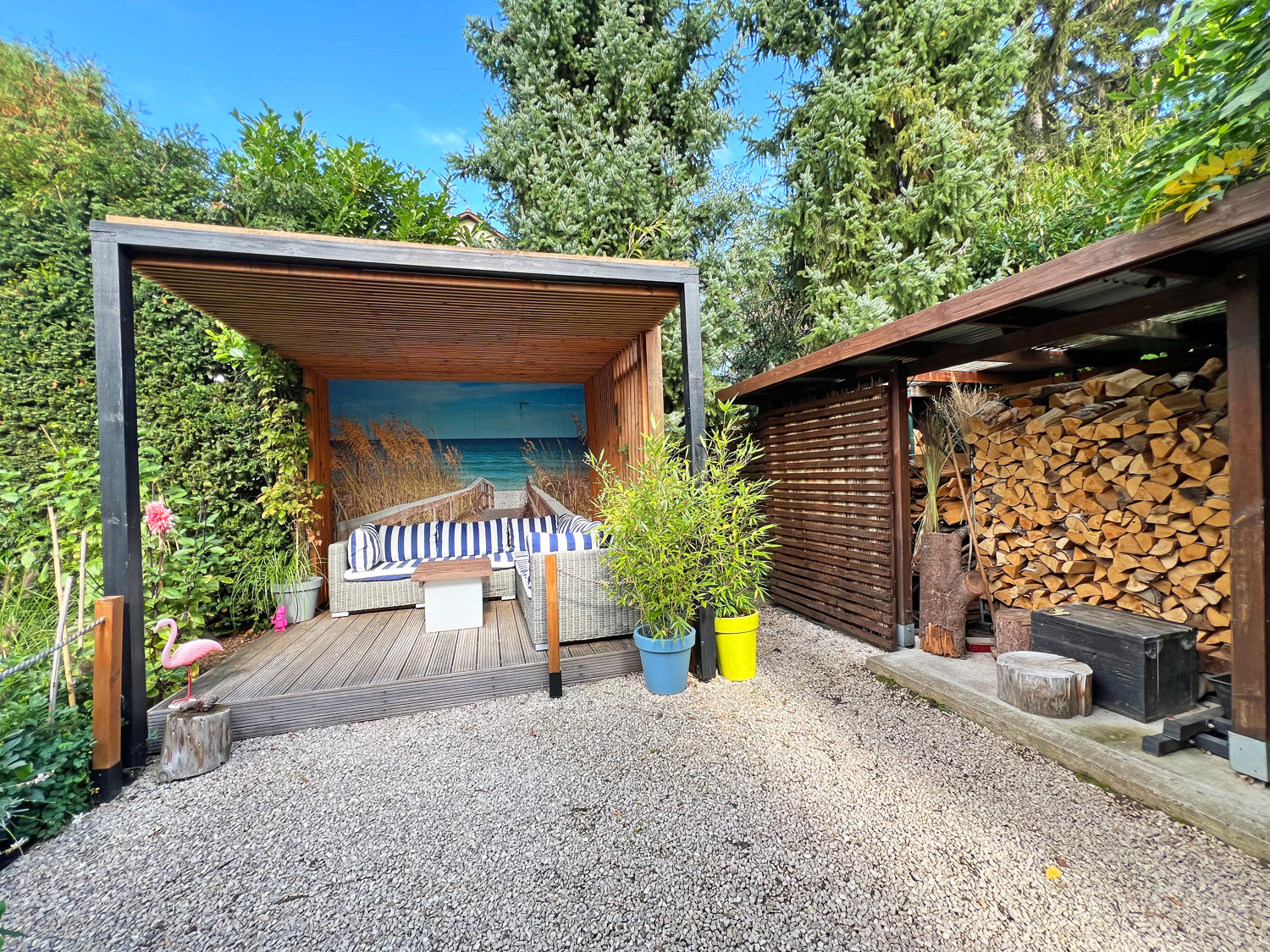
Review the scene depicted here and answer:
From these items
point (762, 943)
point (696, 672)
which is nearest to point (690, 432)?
point (696, 672)

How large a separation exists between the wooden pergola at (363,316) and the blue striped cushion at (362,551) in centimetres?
65

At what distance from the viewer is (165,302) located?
3922mm

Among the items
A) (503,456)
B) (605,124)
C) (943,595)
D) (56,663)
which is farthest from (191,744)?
(605,124)

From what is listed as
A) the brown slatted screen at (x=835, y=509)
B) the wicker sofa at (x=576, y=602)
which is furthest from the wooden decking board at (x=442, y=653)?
the brown slatted screen at (x=835, y=509)

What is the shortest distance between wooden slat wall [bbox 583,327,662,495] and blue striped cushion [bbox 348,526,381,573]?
89.5 inches

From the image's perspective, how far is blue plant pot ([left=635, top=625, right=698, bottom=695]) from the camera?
304cm

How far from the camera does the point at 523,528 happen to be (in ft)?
18.0

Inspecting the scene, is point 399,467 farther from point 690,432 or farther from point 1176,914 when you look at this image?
point 1176,914

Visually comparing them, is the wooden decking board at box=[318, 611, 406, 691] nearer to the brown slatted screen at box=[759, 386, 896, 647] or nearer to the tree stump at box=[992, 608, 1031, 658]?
the brown slatted screen at box=[759, 386, 896, 647]

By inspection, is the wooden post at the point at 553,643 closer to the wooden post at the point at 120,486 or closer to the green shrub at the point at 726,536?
the green shrub at the point at 726,536

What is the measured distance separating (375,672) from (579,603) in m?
1.30

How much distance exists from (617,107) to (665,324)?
2.53 meters

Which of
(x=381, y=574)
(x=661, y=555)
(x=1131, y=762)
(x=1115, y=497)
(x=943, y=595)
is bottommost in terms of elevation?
(x=1131, y=762)

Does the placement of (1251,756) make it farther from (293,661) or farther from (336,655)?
(293,661)
